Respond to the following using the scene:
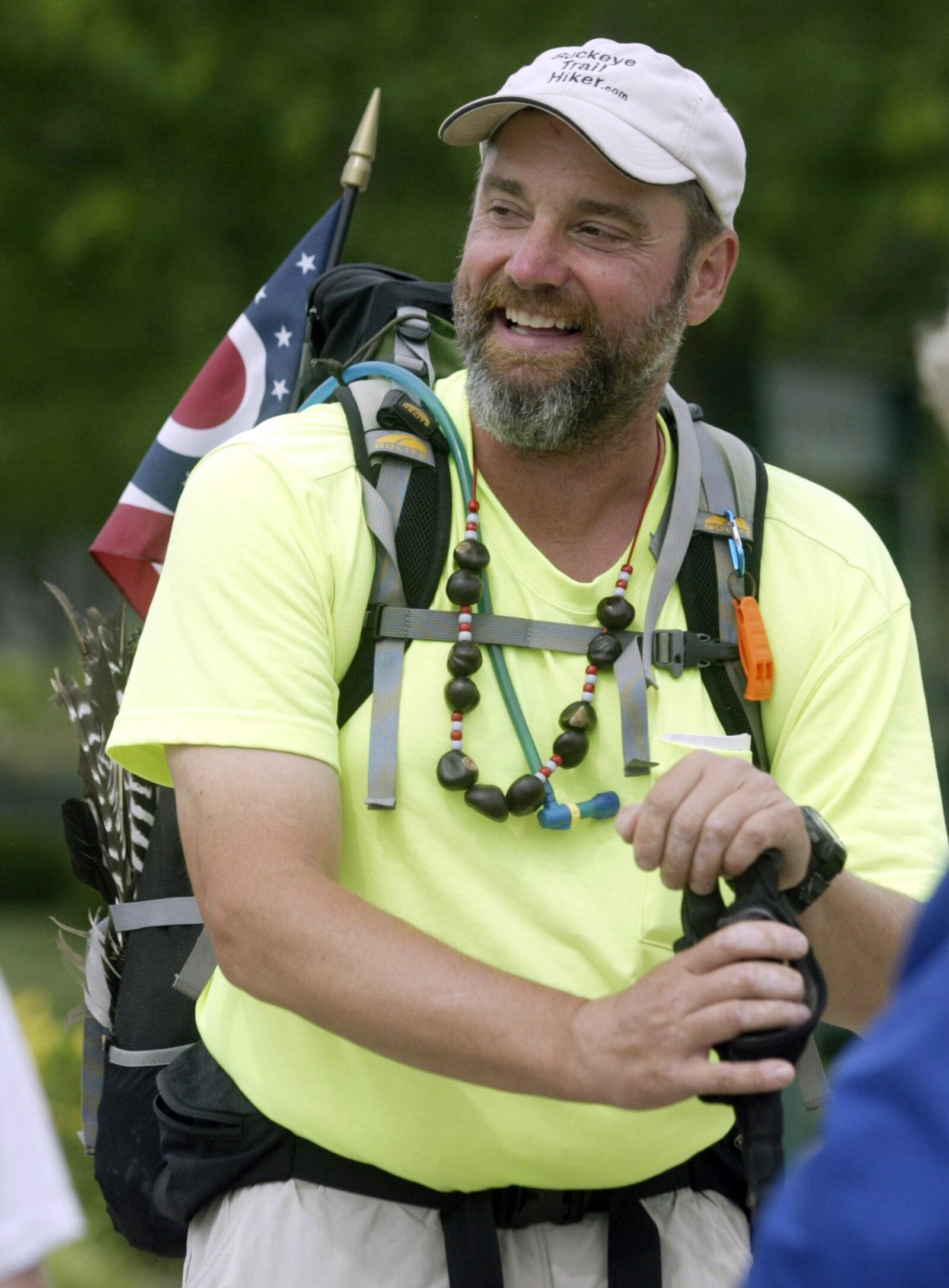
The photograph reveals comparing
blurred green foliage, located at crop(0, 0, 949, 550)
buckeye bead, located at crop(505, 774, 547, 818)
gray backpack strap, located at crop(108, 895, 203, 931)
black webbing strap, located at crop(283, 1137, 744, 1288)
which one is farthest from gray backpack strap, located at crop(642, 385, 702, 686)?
blurred green foliage, located at crop(0, 0, 949, 550)

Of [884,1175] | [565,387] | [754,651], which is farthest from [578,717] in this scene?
[884,1175]

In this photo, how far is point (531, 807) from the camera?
233 cm

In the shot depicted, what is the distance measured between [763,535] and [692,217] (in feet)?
1.79

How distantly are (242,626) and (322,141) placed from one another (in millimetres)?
6260

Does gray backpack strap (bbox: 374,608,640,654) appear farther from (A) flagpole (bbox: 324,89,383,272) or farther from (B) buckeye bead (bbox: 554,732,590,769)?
(A) flagpole (bbox: 324,89,383,272)

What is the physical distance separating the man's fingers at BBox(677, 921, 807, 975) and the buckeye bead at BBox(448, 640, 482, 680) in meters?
0.58

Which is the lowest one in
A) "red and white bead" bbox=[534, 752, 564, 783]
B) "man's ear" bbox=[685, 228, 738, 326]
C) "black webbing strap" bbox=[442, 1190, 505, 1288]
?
"black webbing strap" bbox=[442, 1190, 505, 1288]

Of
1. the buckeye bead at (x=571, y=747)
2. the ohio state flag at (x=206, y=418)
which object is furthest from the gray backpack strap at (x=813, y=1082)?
the ohio state flag at (x=206, y=418)

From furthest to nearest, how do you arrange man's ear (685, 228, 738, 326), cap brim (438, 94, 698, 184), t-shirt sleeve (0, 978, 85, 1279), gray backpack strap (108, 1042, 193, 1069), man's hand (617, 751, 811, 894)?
man's ear (685, 228, 738, 326) < gray backpack strap (108, 1042, 193, 1069) < cap brim (438, 94, 698, 184) < man's hand (617, 751, 811, 894) < t-shirt sleeve (0, 978, 85, 1279)

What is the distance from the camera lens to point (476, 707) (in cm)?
238

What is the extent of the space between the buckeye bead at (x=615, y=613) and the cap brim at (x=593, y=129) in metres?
0.64

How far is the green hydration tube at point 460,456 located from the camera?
7.82ft

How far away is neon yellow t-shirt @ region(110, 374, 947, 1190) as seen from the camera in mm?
2252

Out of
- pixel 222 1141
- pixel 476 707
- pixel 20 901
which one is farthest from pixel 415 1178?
pixel 20 901
